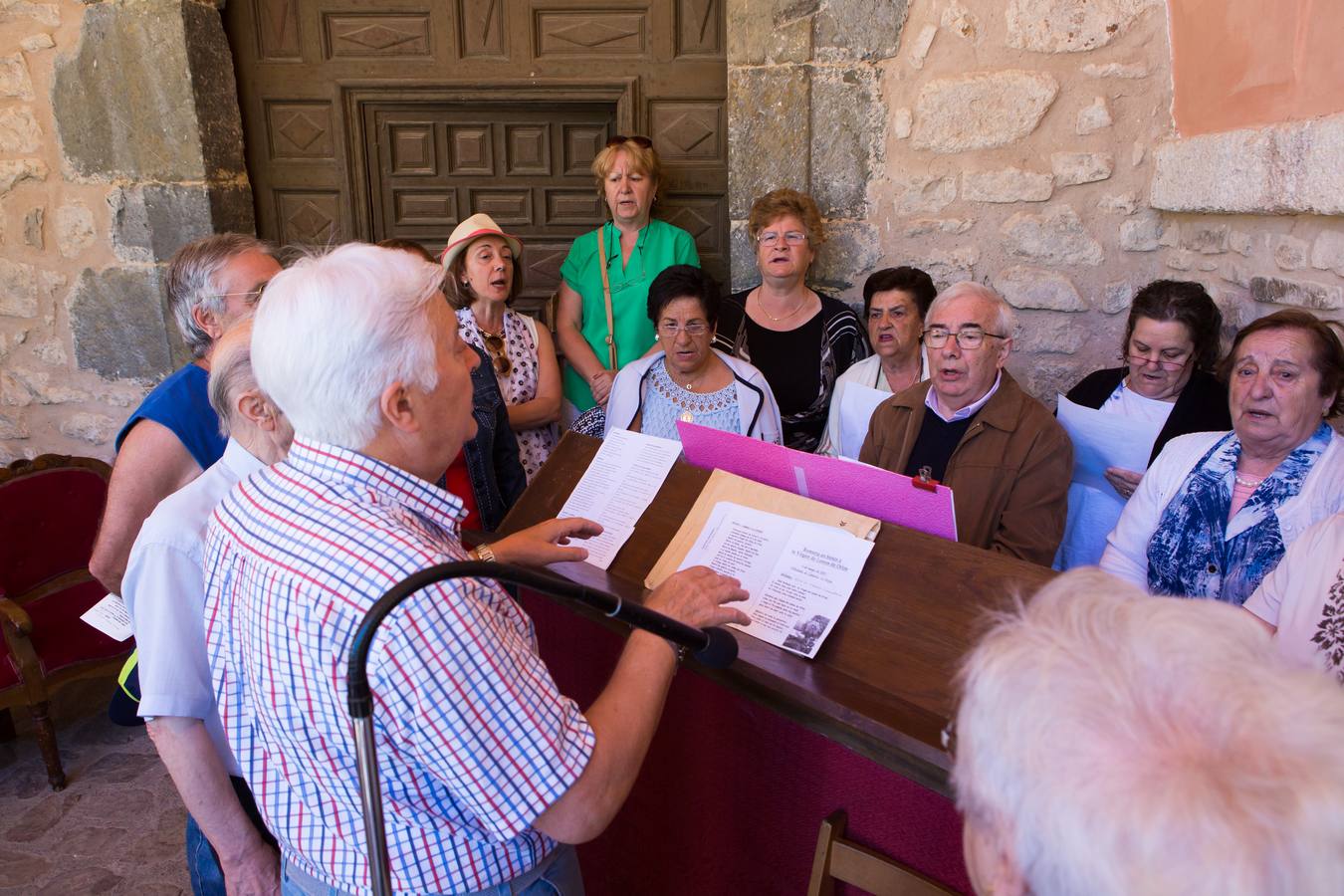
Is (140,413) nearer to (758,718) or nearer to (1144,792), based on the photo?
(758,718)

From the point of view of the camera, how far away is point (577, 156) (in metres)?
4.60

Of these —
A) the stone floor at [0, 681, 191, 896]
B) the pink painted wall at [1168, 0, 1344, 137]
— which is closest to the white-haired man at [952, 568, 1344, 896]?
the pink painted wall at [1168, 0, 1344, 137]

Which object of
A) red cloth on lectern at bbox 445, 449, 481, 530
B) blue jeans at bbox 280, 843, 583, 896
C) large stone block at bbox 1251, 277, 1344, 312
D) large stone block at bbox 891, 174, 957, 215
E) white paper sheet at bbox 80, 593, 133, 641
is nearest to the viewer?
blue jeans at bbox 280, 843, 583, 896

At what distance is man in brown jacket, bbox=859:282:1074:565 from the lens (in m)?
2.55

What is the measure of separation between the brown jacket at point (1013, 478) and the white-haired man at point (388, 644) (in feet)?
4.98

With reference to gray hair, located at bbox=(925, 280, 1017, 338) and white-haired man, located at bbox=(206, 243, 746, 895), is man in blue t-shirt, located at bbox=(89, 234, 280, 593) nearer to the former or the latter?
white-haired man, located at bbox=(206, 243, 746, 895)

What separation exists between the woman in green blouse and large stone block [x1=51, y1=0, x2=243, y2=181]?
185cm

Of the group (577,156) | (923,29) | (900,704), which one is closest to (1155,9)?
(923,29)

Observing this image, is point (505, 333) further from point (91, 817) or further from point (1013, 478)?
point (91, 817)

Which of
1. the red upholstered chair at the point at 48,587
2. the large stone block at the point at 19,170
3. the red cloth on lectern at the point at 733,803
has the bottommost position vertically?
the red upholstered chair at the point at 48,587

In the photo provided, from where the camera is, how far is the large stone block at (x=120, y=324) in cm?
444

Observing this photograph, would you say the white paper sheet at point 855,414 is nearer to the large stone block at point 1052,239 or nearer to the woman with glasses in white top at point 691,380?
the woman with glasses in white top at point 691,380

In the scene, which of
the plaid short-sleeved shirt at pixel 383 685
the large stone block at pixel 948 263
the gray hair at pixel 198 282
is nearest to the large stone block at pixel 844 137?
the large stone block at pixel 948 263

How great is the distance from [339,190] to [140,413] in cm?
287
